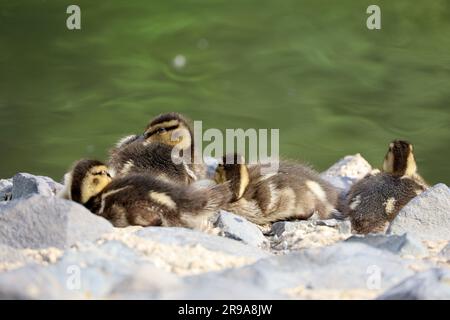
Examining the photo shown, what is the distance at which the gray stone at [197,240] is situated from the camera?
10.1 ft

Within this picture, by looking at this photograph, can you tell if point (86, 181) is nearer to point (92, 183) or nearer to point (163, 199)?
point (92, 183)

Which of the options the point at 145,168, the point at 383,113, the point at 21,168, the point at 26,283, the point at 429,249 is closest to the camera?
the point at 26,283

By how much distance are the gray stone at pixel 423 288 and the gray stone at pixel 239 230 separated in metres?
0.98

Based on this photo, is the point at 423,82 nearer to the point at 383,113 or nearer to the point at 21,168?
the point at 383,113

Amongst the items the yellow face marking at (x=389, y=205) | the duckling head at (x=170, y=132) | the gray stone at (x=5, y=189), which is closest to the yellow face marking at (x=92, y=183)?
the duckling head at (x=170, y=132)

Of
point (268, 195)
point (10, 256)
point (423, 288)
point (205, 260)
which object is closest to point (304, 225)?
point (268, 195)

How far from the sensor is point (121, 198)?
3551 millimetres

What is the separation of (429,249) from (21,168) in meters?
3.33

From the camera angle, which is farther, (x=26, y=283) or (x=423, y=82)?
(x=423, y=82)

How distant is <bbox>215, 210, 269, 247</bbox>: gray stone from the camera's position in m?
3.54

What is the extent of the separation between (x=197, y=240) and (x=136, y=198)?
0.49 metres

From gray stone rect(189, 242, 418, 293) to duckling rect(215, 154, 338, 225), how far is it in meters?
1.12

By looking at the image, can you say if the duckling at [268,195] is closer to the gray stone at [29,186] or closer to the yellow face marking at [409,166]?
the yellow face marking at [409,166]

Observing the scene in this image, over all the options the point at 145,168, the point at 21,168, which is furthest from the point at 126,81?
the point at 145,168
